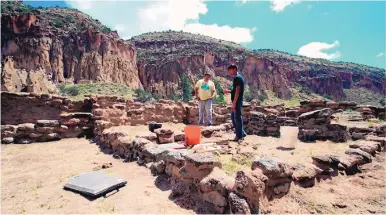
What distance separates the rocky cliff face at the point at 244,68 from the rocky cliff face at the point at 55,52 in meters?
10.2

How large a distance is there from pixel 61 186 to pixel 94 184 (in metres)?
0.88

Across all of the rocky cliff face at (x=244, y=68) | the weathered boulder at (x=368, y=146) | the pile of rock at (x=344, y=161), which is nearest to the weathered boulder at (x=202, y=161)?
the pile of rock at (x=344, y=161)

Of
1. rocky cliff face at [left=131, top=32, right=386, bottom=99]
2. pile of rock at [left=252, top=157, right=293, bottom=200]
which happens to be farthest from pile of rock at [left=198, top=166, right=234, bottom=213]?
rocky cliff face at [left=131, top=32, right=386, bottom=99]

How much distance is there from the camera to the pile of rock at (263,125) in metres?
9.60

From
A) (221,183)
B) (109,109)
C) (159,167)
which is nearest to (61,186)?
(159,167)

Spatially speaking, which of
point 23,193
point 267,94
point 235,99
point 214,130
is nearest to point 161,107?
point 214,130

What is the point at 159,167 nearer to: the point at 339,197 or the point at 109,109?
the point at 339,197

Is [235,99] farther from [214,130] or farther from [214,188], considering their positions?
[214,188]

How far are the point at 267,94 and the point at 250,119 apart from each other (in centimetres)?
7893

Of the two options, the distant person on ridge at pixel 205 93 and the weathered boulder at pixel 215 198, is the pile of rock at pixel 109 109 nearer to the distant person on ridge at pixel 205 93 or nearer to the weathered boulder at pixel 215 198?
the distant person on ridge at pixel 205 93

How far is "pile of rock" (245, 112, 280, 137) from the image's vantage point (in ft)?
31.5

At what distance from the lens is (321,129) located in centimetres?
766

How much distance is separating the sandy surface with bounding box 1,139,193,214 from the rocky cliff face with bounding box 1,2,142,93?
42017mm

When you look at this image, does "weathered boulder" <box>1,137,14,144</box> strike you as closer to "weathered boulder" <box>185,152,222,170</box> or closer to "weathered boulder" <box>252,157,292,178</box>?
"weathered boulder" <box>185,152,222,170</box>
